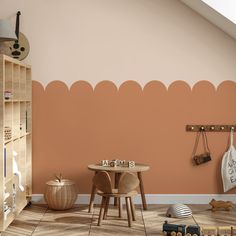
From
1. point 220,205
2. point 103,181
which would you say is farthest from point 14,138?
point 220,205

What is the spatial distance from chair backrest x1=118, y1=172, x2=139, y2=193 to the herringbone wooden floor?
1.19ft

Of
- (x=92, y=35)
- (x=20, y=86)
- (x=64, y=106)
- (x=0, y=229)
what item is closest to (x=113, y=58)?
(x=92, y=35)

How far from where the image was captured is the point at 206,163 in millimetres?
5754

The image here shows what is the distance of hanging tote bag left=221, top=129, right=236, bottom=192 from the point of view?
5.69 metres

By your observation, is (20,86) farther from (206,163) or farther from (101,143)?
(206,163)

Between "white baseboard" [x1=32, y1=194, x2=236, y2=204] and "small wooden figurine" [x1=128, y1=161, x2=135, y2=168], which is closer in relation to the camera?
"small wooden figurine" [x1=128, y1=161, x2=135, y2=168]

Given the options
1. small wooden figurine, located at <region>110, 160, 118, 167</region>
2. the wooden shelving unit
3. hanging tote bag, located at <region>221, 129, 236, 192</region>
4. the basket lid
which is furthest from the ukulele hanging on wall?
hanging tote bag, located at <region>221, 129, 236, 192</region>

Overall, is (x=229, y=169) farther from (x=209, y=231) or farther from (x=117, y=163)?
(x=209, y=231)

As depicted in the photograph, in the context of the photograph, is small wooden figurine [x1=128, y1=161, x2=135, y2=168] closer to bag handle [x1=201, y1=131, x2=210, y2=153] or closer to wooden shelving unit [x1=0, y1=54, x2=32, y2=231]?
bag handle [x1=201, y1=131, x2=210, y2=153]

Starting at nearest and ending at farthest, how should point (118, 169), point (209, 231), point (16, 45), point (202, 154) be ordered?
point (209, 231)
point (118, 169)
point (16, 45)
point (202, 154)

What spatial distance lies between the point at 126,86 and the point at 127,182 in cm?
140

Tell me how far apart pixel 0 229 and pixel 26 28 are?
2.38 meters

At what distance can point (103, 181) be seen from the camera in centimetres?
473

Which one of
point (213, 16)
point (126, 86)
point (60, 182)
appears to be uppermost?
point (213, 16)
